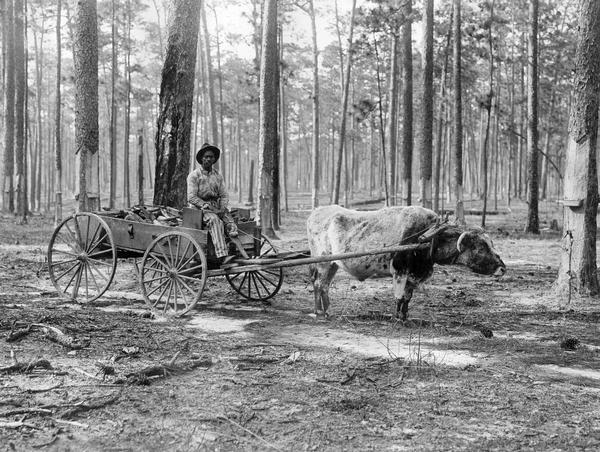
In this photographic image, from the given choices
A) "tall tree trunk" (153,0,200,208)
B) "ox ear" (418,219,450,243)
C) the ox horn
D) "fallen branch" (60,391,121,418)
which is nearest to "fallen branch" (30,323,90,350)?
"fallen branch" (60,391,121,418)

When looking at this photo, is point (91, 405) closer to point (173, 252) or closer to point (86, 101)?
point (173, 252)

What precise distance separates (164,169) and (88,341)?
5.16 metres

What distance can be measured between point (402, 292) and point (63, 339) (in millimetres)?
3945

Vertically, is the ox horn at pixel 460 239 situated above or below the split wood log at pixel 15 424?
above

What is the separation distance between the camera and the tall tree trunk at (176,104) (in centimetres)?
1020

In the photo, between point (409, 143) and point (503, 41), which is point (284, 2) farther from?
point (503, 41)

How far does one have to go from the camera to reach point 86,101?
1049 cm

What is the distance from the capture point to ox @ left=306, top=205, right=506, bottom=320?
6.66 meters

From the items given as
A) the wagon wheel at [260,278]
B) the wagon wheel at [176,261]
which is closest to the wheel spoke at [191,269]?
the wagon wheel at [176,261]

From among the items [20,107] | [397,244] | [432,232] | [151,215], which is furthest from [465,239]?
[20,107]

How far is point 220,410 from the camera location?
4062mm

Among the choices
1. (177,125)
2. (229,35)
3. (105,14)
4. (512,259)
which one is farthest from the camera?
(229,35)

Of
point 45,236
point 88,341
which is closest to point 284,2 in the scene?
point 45,236

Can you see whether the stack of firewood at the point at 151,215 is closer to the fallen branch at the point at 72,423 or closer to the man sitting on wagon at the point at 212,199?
the man sitting on wagon at the point at 212,199
